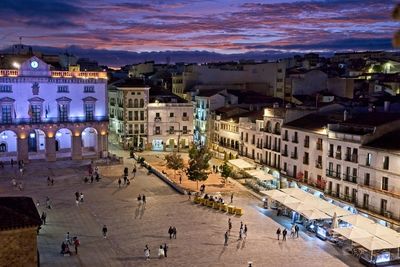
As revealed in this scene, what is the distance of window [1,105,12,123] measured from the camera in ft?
227

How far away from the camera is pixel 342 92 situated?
303 feet

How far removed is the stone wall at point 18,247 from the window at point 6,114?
51.0 m

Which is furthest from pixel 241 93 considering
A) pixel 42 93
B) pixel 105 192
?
pixel 105 192

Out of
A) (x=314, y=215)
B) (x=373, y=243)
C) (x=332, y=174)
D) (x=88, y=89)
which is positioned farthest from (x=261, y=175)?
(x=88, y=89)

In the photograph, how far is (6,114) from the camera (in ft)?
228

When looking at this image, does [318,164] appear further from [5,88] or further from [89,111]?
[5,88]

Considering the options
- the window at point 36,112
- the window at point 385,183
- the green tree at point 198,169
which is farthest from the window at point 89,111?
the window at point 385,183

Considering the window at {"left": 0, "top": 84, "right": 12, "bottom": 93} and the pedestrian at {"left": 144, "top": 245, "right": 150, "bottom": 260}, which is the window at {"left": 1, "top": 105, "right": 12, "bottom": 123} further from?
the pedestrian at {"left": 144, "top": 245, "right": 150, "bottom": 260}

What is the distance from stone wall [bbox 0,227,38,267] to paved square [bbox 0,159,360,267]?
40.4 ft

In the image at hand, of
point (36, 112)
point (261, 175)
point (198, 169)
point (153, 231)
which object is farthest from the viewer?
point (36, 112)

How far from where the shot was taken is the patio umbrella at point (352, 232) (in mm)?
37219

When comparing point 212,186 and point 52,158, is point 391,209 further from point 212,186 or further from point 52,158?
point 52,158

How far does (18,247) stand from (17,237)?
424 mm

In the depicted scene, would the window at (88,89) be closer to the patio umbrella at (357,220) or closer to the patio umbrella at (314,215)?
the patio umbrella at (314,215)
